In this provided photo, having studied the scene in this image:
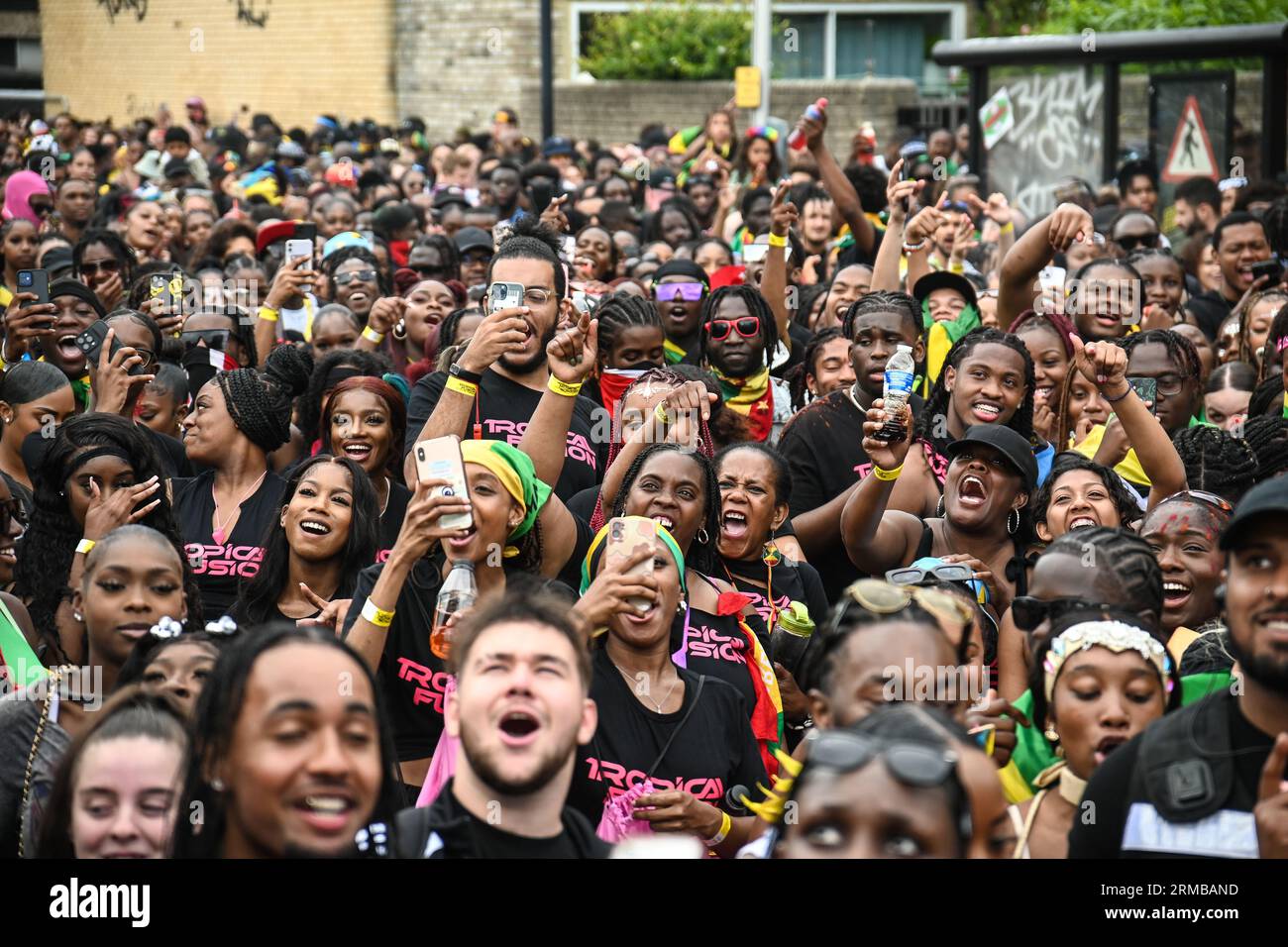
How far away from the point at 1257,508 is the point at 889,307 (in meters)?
3.48

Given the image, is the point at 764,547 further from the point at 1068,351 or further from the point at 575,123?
the point at 575,123

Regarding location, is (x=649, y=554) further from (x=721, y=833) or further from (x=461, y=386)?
(x=461, y=386)

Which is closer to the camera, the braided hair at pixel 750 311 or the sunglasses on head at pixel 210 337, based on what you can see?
the braided hair at pixel 750 311

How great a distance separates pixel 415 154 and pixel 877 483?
15.6 m

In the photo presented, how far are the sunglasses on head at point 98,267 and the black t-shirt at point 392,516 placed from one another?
403 centimetres

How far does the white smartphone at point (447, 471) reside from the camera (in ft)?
14.6

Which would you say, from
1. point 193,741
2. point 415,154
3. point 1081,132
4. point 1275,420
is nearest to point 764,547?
point 1275,420

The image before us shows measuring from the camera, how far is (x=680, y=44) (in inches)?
947

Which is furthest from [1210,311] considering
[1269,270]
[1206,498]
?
[1206,498]

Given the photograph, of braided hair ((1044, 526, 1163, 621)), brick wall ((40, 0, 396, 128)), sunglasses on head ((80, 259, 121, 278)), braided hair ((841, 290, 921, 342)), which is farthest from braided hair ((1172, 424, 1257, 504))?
brick wall ((40, 0, 396, 128))

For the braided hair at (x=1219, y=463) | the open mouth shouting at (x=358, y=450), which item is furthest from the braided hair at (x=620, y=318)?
the braided hair at (x=1219, y=463)

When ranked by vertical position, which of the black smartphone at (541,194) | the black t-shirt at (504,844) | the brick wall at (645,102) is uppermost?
the brick wall at (645,102)

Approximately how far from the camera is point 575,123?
24.2 m

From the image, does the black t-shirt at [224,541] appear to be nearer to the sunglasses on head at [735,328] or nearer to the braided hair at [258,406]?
the braided hair at [258,406]
